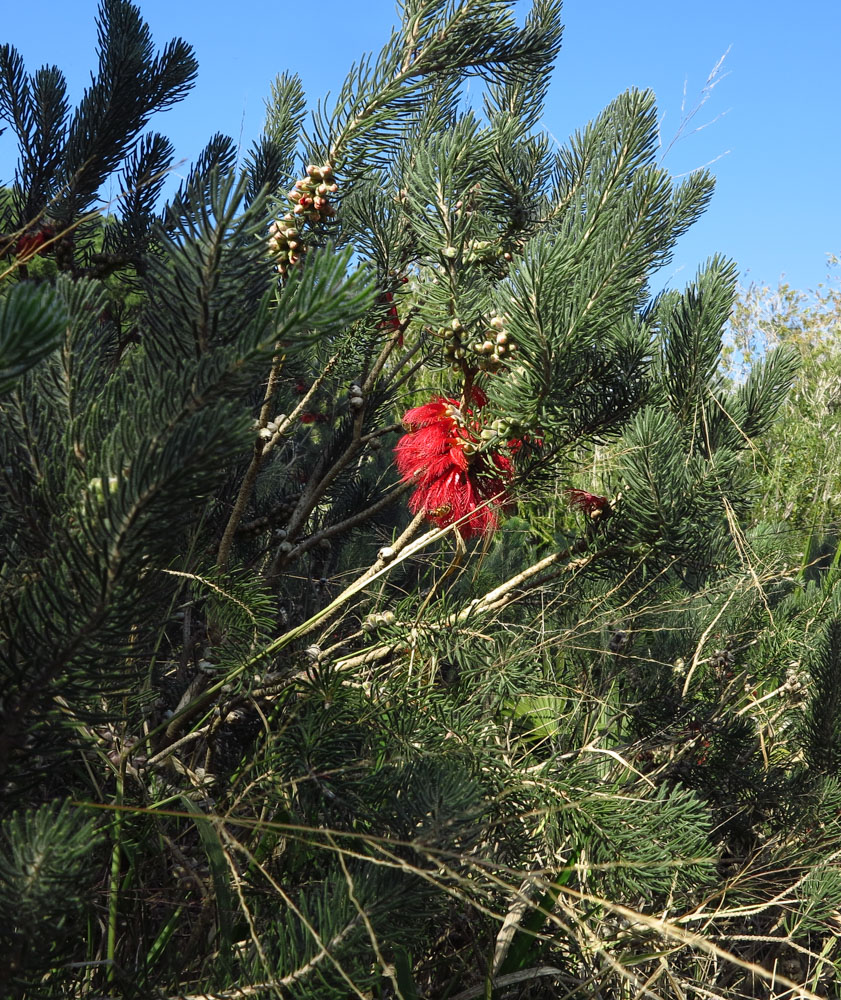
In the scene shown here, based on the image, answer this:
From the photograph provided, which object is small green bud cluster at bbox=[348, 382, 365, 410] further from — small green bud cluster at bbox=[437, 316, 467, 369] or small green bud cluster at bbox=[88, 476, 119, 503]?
small green bud cluster at bbox=[88, 476, 119, 503]

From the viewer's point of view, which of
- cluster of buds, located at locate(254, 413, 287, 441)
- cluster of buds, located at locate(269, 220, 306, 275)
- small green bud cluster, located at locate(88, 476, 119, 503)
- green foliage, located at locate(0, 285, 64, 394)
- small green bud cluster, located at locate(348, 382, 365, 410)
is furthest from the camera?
small green bud cluster, located at locate(348, 382, 365, 410)

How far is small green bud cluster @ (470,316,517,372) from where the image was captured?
106 centimetres

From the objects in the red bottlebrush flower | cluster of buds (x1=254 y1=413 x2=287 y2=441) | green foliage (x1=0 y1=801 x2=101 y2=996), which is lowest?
green foliage (x1=0 y1=801 x2=101 y2=996)

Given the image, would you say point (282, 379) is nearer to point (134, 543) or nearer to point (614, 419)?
point (614, 419)

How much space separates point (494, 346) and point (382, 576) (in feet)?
1.27

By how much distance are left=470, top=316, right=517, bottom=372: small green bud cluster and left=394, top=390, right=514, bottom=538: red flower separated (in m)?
0.08

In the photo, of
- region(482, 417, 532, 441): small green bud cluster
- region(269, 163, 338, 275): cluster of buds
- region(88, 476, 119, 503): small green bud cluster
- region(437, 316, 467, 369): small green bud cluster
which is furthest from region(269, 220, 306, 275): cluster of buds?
region(88, 476, 119, 503): small green bud cluster

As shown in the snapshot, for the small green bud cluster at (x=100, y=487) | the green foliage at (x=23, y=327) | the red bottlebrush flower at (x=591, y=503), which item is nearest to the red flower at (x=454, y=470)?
the red bottlebrush flower at (x=591, y=503)

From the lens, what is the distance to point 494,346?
1089 millimetres

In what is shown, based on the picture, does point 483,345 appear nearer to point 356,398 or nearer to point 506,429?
point 506,429

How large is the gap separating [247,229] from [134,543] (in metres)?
0.23

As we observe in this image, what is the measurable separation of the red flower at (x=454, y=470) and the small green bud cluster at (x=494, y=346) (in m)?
0.08

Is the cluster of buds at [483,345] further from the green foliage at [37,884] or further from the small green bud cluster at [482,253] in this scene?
the green foliage at [37,884]

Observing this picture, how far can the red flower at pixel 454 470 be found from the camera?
113cm
